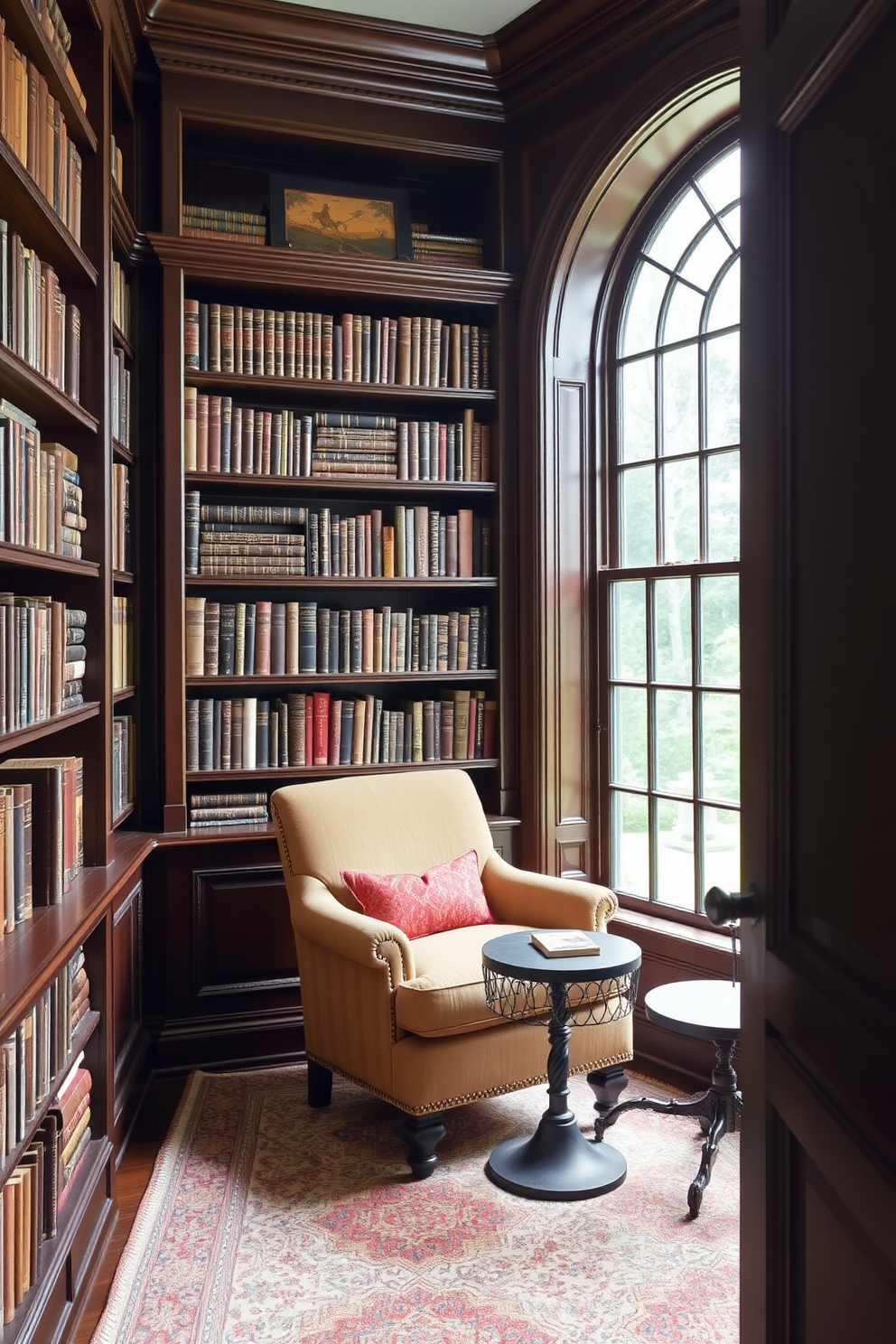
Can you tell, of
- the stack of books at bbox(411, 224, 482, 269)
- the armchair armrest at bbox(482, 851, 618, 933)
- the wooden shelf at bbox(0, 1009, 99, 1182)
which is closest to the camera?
the wooden shelf at bbox(0, 1009, 99, 1182)

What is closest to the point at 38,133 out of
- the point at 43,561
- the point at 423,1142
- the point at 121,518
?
the point at 43,561

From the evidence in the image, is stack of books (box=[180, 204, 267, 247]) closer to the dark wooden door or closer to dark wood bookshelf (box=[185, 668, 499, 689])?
dark wood bookshelf (box=[185, 668, 499, 689])

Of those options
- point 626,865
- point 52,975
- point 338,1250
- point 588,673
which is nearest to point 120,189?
point 588,673

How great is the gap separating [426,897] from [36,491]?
1.64m

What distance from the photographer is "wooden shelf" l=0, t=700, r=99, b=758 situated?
6.26ft

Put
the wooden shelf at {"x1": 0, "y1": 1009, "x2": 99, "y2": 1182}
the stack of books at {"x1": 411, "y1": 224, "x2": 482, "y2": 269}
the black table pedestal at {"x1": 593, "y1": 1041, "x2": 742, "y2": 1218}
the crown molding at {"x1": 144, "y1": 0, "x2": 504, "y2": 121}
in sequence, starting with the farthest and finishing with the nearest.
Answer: the stack of books at {"x1": 411, "y1": 224, "x2": 482, "y2": 269} → the crown molding at {"x1": 144, "y1": 0, "x2": 504, "y2": 121} → the black table pedestal at {"x1": 593, "y1": 1041, "x2": 742, "y2": 1218} → the wooden shelf at {"x1": 0, "y1": 1009, "x2": 99, "y2": 1182}

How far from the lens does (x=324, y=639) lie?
377 centimetres

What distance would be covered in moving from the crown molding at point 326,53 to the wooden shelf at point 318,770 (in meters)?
2.35

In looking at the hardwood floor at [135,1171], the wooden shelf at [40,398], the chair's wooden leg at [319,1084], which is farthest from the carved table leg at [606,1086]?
the wooden shelf at [40,398]

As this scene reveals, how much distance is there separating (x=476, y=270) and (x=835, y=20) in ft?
9.43

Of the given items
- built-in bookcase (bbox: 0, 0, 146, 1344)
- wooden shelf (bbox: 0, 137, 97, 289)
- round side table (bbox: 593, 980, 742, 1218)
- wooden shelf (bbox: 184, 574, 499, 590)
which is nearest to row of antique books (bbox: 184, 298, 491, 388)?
wooden shelf (bbox: 184, 574, 499, 590)

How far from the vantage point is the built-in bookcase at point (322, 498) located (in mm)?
3586

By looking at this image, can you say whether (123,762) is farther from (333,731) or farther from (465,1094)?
(465,1094)

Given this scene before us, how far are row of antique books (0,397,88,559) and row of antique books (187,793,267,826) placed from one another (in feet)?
4.10
